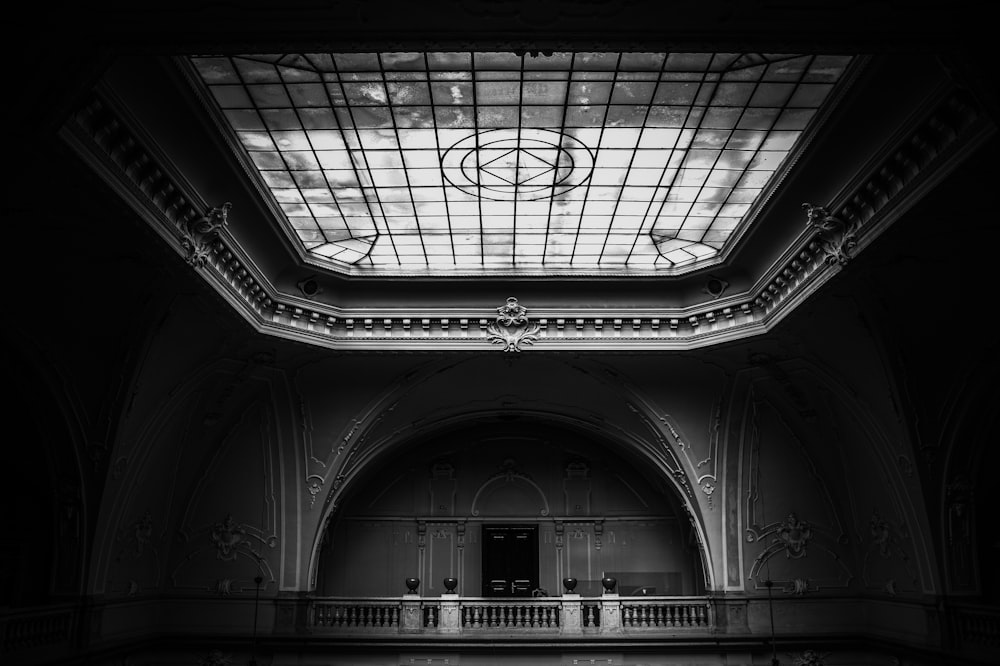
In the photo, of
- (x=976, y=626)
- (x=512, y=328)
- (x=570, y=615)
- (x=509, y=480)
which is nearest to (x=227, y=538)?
(x=509, y=480)

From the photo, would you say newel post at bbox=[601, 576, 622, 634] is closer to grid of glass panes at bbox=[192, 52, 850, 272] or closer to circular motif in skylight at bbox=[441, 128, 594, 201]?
grid of glass panes at bbox=[192, 52, 850, 272]

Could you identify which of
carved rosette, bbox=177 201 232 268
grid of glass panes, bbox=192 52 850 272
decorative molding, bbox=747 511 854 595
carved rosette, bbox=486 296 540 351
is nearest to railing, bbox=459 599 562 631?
decorative molding, bbox=747 511 854 595

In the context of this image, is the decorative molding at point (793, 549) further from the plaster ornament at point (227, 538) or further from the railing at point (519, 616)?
the plaster ornament at point (227, 538)

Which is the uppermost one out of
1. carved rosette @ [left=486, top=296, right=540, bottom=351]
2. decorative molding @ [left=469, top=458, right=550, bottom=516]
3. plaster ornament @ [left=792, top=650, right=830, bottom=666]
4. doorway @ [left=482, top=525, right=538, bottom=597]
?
carved rosette @ [left=486, top=296, right=540, bottom=351]

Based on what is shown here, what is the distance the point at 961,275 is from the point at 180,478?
16383 millimetres

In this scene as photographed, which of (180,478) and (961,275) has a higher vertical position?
(961,275)

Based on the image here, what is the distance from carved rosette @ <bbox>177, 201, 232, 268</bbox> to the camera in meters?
12.6

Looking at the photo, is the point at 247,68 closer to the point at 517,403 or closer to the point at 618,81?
the point at 618,81

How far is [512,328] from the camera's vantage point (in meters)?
18.1

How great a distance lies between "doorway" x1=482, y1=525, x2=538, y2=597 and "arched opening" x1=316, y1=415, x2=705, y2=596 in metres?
0.03

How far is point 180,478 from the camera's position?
18734mm

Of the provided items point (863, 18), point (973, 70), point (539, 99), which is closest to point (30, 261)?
point (539, 99)

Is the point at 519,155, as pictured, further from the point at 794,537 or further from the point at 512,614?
the point at 794,537

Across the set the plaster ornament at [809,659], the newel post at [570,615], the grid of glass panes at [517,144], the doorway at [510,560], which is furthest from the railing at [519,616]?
the grid of glass panes at [517,144]
